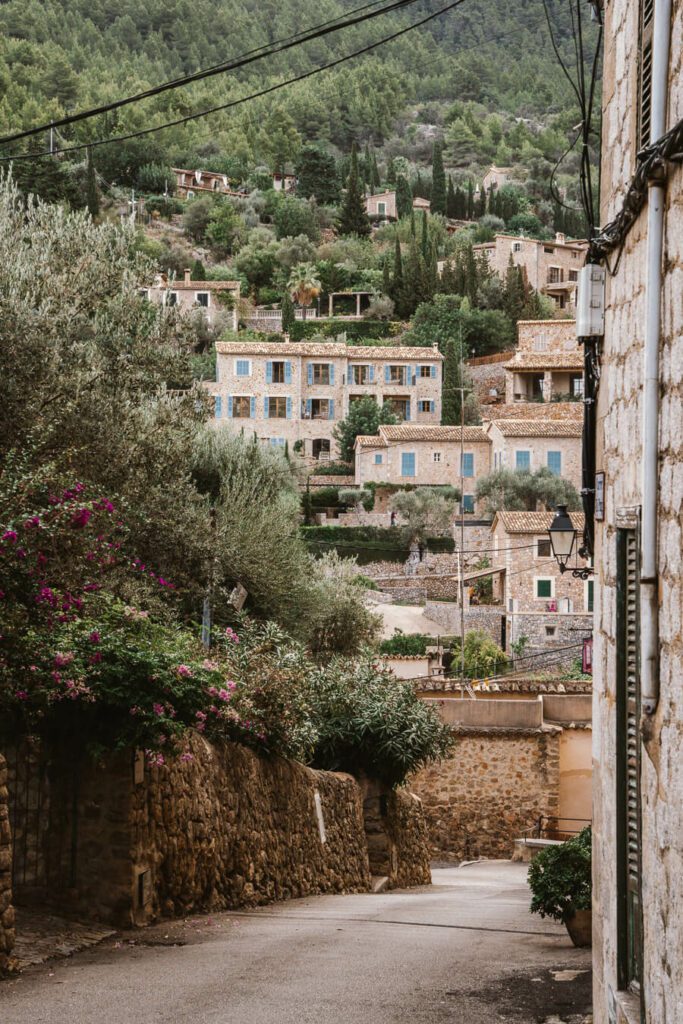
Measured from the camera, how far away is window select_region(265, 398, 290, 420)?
2832 inches

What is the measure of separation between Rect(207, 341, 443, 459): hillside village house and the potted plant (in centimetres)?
6170

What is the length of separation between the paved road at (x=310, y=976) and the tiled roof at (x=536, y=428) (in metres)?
49.1

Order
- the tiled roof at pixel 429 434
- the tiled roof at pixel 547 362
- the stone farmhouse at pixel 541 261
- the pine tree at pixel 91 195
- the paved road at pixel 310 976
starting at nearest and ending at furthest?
the paved road at pixel 310 976
the tiled roof at pixel 429 434
the tiled roof at pixel 547 362
the pine tree at pixel 91 195
the stone farmhouse at pixel 541 261

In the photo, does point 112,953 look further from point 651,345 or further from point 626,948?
point 651,345

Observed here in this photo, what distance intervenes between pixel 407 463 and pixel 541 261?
1545 inches

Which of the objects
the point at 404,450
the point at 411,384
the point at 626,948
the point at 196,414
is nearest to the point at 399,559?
the point at 404,450

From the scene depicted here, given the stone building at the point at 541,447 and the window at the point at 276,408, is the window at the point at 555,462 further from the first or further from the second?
the window at the point at 276,408

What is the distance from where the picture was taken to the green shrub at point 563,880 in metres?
9.45

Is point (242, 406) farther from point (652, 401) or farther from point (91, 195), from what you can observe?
point (652, 401)

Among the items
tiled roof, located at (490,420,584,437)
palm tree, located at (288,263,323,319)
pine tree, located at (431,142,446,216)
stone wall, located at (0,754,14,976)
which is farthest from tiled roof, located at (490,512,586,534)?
pine tree, located at (431,142,446,216)

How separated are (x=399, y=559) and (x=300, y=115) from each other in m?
139

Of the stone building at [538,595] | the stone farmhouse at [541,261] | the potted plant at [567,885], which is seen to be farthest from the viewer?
the stone farmhouse at [541,261]

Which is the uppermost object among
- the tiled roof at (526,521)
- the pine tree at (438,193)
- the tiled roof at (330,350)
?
the pine tree at (438,193)

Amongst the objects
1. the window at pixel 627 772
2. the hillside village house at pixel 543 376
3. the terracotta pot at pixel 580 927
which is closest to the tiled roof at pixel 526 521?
the hillside village house at pixel 543 376
